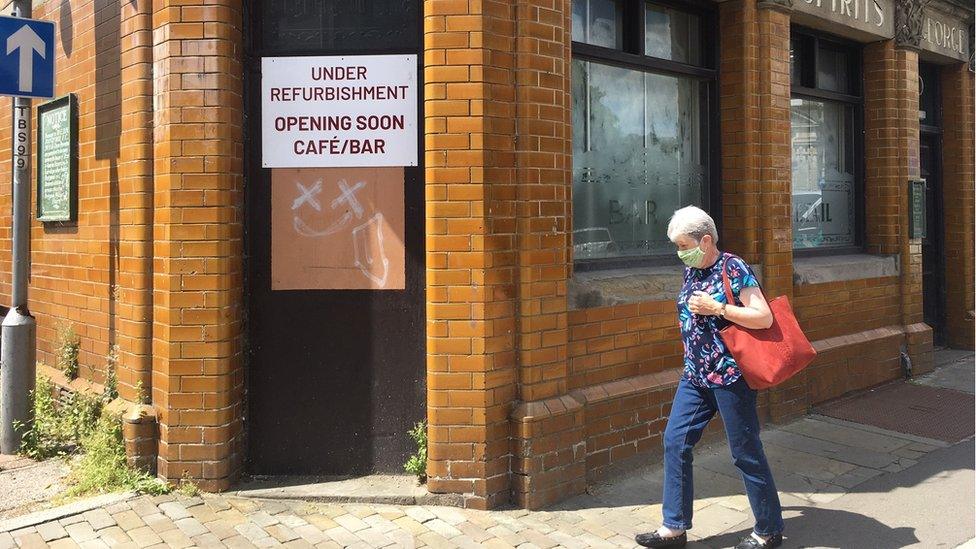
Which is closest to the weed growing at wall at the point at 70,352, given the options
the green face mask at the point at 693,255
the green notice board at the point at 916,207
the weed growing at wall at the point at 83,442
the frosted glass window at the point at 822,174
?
the weed growing at wall at the point at 83,442

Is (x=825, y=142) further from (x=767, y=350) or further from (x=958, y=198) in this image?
(x=767, y=350)

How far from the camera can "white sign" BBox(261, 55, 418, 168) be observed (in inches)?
194

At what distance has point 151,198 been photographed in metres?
4.99

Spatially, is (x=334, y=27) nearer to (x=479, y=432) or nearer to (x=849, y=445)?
(x=479, y=432)

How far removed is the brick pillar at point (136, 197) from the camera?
498 centimetres

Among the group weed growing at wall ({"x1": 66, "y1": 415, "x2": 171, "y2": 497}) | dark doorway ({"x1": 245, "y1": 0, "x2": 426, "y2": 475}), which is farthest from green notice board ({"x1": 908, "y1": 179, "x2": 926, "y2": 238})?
weed growing at wall ({"x1": 66, "y1": 415, "x2": 171, "y2": 497})

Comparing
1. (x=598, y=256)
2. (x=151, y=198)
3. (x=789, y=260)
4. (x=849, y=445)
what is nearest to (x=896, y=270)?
(x=789, y=260)

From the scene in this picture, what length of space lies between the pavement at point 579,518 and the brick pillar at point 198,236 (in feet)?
1.27

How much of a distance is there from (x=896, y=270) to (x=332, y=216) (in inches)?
241

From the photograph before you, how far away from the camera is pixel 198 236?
4766mm

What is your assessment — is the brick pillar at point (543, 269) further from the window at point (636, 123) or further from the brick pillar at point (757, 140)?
the brick pillar at point (757, 140)

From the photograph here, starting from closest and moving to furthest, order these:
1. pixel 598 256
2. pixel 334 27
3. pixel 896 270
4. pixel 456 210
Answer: pixel 456 210, pixel 334 27, pixel 598 256, pixel 896 270

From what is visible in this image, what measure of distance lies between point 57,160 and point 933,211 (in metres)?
9.45

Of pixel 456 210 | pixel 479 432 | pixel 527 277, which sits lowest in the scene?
pixel 479 432
